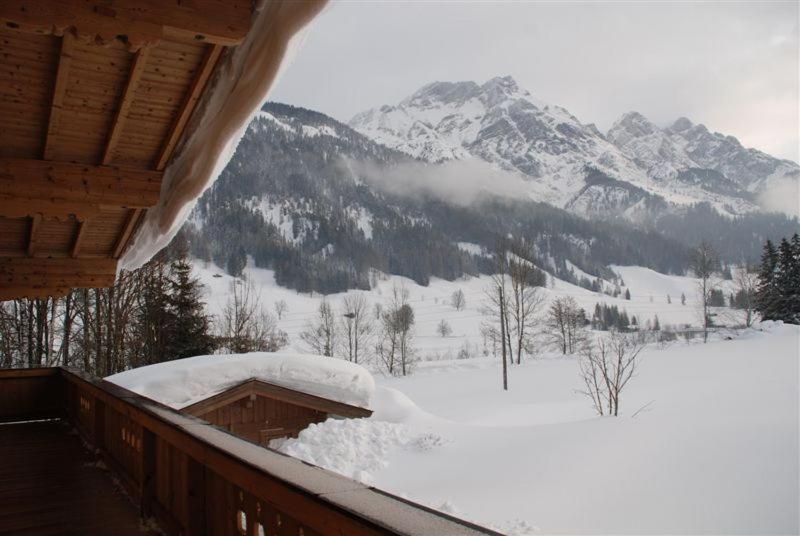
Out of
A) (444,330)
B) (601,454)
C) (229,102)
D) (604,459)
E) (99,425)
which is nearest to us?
(229,102)

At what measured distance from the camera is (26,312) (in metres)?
18.8

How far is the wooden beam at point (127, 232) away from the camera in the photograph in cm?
645

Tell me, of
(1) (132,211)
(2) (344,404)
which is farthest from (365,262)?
(1) (132,211)

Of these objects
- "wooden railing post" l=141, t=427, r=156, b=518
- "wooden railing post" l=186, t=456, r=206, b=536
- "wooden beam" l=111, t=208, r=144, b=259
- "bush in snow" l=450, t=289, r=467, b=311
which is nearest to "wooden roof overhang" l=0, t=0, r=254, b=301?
"wooden beam" l=111, t=208, r=144, b=259

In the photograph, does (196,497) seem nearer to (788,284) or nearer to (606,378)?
(606,378)

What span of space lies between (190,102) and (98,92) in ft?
2.05

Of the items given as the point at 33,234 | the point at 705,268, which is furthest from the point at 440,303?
the point at 33,234

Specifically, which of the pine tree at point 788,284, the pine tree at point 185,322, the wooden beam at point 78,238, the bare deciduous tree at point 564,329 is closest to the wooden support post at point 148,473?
the wooden beam at point 78,238

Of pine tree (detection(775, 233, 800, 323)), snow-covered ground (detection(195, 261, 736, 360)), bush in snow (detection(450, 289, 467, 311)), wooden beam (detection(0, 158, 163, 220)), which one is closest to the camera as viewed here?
wooden beam (detection(0, 158, 163, 220))

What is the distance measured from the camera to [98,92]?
3861 millimetres

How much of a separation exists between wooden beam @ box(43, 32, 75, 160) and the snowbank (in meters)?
7.23

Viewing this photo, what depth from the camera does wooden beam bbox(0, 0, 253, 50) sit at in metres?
2.46

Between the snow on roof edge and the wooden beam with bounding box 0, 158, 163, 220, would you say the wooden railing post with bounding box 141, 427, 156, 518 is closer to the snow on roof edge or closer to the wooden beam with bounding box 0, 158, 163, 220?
the snow on roof edge

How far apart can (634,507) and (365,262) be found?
10512cm
